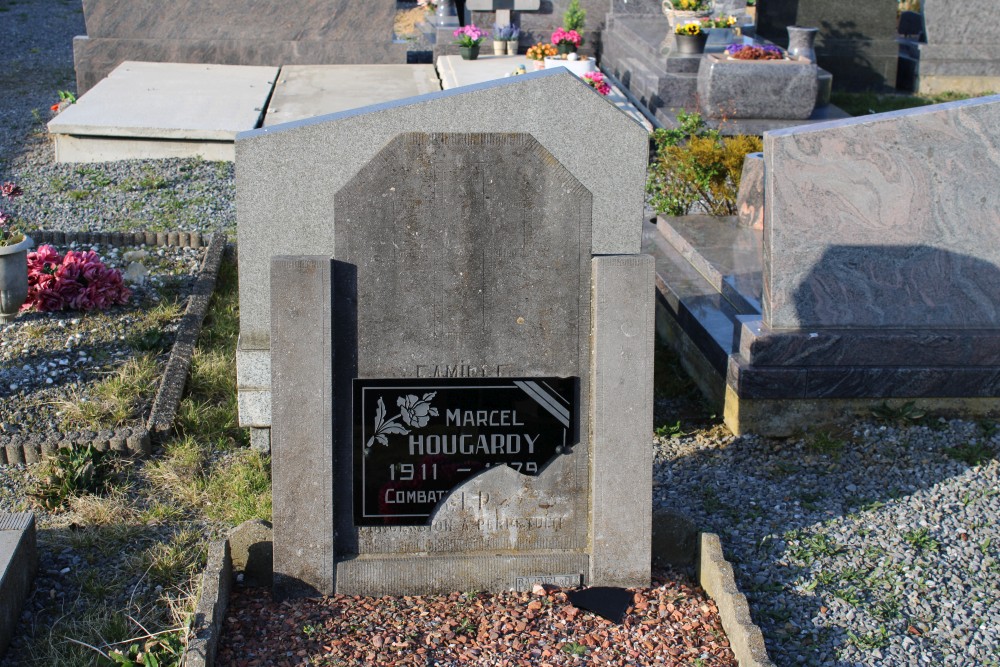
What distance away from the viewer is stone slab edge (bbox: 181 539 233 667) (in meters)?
3.41

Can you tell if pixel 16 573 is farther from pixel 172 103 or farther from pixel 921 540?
pixel 172 103

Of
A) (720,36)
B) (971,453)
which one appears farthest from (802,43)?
(971,453)

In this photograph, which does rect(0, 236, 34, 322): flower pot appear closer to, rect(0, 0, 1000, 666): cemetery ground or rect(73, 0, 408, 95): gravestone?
rect(0, 0, 1000, 666): cemetery ground

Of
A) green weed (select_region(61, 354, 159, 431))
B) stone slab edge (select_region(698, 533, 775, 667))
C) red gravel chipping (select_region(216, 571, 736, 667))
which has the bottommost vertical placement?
green weed (select_region(61, 354, 159, 431))

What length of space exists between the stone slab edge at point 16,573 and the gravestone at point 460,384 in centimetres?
90

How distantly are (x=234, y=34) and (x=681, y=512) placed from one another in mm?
11599

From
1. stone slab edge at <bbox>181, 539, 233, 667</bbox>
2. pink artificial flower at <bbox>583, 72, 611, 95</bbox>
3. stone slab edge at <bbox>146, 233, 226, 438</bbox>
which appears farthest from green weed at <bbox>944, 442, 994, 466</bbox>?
pink artificial flower at <bbox>583, 72, 611, 95</bbox>

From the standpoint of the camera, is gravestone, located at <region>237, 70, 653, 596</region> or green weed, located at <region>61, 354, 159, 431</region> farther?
green weed, located at <region>61, 354, 159, 431</region>

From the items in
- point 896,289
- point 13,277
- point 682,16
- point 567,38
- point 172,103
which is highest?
point 896,289

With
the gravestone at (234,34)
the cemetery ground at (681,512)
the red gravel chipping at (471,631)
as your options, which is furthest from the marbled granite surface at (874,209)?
the gravestone at (234,34)

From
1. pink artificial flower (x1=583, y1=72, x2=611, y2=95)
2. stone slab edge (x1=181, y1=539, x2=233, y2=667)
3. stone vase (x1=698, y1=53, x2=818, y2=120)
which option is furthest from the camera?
pink artificial flower (x1=583, y1=72, x2=611, y2=95)

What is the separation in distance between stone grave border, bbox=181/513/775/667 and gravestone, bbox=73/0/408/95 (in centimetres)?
1124

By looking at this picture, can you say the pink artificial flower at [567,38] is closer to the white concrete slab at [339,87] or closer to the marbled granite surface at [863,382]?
the white concrete slab at [339,87]

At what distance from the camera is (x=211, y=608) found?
11.9 feet
